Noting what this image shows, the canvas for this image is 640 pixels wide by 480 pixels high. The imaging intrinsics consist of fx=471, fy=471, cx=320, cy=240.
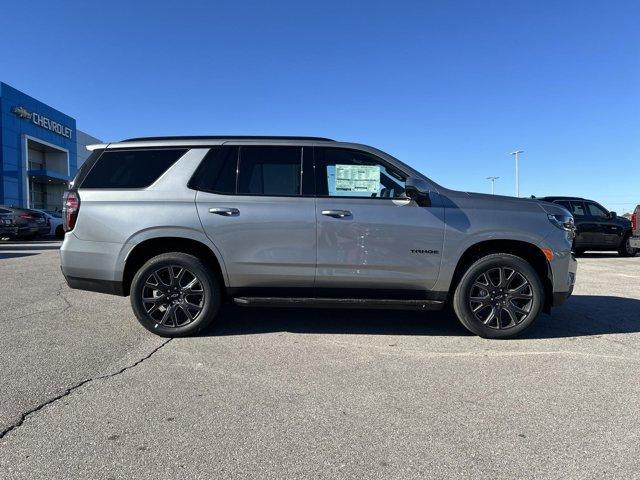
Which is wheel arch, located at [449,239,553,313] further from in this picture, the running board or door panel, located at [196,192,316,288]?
door panel, located at [196,192,316,288]

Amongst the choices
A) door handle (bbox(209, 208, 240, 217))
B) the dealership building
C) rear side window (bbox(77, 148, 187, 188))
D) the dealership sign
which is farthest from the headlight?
the dealership sign

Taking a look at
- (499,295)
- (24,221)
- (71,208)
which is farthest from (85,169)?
(24,221)

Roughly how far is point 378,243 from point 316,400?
1.84 meters

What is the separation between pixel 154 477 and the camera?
239 cm

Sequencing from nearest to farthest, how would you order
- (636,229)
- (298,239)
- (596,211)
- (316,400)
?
(316,400) < (298,239) < (636,229) < (596,211)

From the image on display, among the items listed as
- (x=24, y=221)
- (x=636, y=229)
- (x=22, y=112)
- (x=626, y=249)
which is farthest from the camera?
(x=22, y=112)

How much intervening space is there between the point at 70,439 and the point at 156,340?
1.98 m

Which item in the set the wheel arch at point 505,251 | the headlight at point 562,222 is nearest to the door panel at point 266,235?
the wheel arch at point 505,251

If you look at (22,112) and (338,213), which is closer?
(338,213)

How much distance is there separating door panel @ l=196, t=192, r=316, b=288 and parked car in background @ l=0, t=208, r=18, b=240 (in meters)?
16.6

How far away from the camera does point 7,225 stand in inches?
695

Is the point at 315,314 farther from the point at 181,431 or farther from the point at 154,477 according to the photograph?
the point at 154,477

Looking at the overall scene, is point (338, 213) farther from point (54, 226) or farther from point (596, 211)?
point (54, 226)

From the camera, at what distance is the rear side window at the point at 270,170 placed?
4828 millimetres
